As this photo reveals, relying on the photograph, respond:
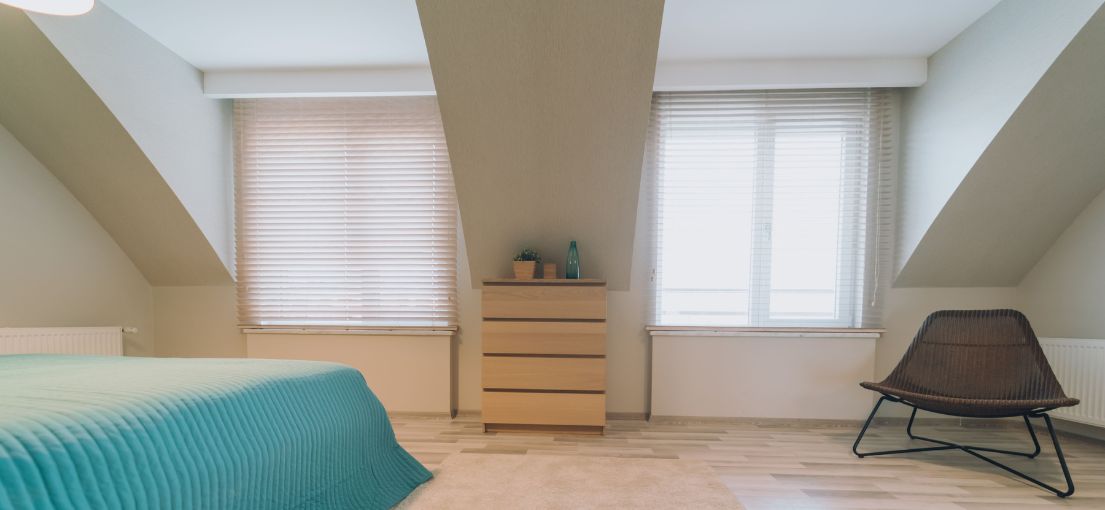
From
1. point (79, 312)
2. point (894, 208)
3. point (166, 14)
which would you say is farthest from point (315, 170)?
point (894, 208)

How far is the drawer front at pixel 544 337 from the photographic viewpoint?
2.83 metres

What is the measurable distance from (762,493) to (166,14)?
3.59 m

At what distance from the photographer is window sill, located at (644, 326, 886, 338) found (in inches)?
121

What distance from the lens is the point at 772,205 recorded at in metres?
3.21

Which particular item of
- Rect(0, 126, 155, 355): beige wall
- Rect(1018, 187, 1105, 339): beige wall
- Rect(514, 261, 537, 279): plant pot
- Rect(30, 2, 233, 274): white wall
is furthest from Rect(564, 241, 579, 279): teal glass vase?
Rect(0, 126, 155, 355): beige wall

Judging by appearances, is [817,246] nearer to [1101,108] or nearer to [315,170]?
[1101,108]

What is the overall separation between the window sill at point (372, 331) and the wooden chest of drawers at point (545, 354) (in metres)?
0.51

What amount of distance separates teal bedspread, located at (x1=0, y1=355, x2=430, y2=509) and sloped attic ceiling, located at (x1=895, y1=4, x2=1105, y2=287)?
3210 mm

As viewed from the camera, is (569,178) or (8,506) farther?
(569,178)

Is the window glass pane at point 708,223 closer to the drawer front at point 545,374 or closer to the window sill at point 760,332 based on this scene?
the window sill at point 760,332

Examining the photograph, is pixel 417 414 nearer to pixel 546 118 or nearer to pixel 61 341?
pixel 61 341

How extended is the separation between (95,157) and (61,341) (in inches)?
40.4

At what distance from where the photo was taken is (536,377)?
2824 mm

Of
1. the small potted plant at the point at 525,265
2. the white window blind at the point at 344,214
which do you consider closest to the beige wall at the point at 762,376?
the small potted plant at the point at 525,265
